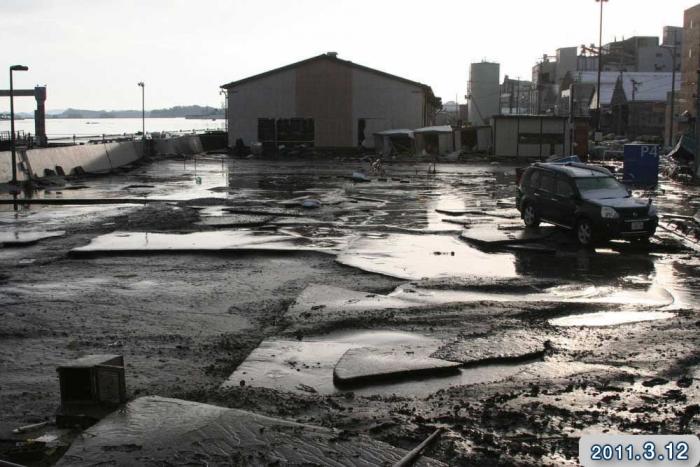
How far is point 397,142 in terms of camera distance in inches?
2402

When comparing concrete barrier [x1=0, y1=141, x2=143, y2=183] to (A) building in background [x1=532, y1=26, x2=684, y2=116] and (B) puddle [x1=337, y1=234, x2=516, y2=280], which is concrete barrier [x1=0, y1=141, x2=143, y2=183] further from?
(A) building in background [x1=532, y1=26, x2=684, y2=116]

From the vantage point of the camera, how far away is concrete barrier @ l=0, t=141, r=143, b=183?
104 ft

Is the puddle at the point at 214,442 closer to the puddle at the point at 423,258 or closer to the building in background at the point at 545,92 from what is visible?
the puddle at the point at 423,258

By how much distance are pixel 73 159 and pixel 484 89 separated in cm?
6870

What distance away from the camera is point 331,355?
8469mm

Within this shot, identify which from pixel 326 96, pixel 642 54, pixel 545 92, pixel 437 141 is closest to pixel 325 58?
pixel 326 96

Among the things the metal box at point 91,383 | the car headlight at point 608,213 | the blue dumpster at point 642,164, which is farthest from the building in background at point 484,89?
the metal box at point 91,383

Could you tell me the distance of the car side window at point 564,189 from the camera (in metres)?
18.2

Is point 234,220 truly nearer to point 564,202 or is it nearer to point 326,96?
point 564,202

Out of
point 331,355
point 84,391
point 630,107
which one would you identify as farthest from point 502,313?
point 630,107

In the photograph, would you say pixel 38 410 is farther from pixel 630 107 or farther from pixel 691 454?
pixel 630 107
